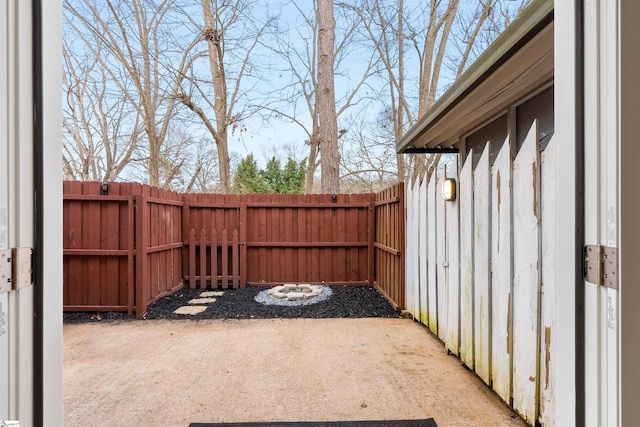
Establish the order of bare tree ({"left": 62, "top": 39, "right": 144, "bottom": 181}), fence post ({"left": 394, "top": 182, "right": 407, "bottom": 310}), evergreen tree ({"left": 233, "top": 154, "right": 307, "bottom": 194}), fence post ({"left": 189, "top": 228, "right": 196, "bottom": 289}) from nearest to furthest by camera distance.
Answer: fence post ({"left": 394, "top": 182, "right": 407, "bottom": 310})
fence post ({"left": 189, "top": 228, "right": 196, "bottom": 289})
bare tree ({"left": 62, "top": 39, "right": 144, "bottom": 181})
evergreen tree ({"left": 233, "top": 154, "right": 307, "bottom": 194})

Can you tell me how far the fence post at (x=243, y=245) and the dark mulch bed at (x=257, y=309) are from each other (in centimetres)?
44

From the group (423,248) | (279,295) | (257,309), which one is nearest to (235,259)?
(279,295)

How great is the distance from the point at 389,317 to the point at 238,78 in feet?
29.8

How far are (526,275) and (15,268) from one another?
2.39m

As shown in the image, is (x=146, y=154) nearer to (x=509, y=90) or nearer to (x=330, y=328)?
(x=330, y=328)

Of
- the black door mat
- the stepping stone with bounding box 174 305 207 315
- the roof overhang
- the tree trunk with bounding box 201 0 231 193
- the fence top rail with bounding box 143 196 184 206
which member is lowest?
the stepping stone with bounding box 174 305 207 315

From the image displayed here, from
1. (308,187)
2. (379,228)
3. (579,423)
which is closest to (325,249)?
(379,228)

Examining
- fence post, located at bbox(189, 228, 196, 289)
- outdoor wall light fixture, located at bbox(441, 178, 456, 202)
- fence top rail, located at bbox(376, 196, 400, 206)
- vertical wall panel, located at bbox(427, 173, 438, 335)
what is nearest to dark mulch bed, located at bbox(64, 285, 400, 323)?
fence post, located at bbox(189, 228, 196, 289)

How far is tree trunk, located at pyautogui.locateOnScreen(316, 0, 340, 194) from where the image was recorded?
279 inches

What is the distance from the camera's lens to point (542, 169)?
1892 millimetres

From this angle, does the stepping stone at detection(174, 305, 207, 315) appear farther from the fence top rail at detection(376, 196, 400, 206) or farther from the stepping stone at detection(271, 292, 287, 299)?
the fence top rail at detection(376, 196, 400, 206)

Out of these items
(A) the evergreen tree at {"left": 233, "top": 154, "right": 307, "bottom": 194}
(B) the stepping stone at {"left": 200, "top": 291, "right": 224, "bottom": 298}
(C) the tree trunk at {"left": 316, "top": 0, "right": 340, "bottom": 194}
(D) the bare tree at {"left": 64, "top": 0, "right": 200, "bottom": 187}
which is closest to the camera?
(B) the stepping stone at {"left": 200, "top": 291, "right": 224, "bottom": 298}

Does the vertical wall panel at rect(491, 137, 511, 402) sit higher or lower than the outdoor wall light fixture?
lower

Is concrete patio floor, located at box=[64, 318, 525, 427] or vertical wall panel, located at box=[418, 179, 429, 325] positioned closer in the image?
concrete patio floor, located at box=[64, 318, 525, 427]
